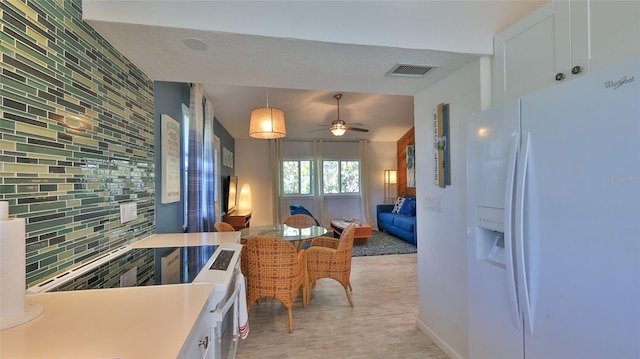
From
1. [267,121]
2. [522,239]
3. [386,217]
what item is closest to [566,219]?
[522,239]

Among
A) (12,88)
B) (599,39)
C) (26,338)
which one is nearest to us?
(26,338)

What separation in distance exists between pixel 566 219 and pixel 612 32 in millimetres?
788

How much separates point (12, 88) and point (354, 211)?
24.6 ft

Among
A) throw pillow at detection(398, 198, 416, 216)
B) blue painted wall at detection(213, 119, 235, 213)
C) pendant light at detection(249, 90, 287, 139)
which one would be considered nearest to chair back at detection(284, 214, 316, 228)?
pendant light at detection(249, 90, 287, 139)

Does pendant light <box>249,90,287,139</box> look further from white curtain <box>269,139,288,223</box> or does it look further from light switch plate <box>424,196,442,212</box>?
white curtain <box>269,139,288,223</box>

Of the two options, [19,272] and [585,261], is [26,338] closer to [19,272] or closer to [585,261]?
[19,272]

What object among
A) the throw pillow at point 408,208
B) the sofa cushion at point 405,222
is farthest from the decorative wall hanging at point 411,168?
the sofa cushion at point 405,222

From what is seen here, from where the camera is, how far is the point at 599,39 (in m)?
1.21

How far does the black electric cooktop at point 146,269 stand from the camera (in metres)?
1.18

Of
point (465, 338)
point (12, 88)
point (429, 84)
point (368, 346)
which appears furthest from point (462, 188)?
point (12, 88)

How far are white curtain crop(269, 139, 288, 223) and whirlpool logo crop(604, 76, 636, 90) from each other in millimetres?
6936

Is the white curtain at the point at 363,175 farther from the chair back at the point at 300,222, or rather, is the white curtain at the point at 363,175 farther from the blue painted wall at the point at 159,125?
the blue painted wall at the point at 159,125

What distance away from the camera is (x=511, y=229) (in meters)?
1.31

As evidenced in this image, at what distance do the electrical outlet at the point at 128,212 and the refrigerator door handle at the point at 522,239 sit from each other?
2099mm
